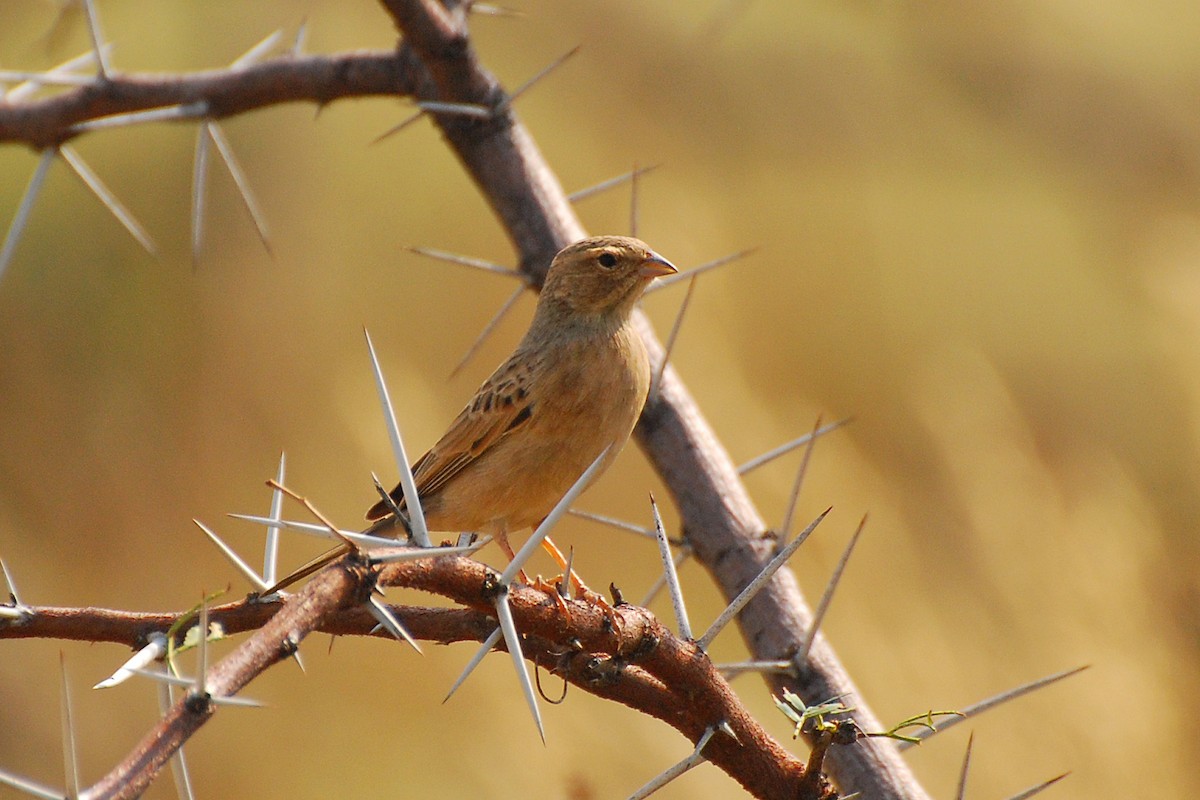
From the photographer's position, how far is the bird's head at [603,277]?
4699 mm

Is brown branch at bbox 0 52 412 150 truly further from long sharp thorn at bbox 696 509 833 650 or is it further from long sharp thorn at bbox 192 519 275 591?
long sharp thorn at bbox 696 509 833 650

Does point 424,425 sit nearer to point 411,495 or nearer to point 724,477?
point 724,477

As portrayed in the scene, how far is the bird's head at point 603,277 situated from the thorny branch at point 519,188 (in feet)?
0.44

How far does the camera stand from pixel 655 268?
15.9ft

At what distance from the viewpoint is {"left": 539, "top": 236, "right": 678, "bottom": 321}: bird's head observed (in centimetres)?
470

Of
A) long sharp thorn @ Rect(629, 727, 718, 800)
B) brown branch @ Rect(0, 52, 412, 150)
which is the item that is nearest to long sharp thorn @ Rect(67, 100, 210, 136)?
brown branch @ Rect(0, 52, 412, 150)

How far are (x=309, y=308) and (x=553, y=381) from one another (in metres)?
4.51

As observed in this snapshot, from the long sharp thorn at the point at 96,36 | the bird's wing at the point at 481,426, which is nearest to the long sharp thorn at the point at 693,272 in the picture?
the bird's wing at the point at 481,426

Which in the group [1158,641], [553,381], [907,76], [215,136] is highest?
[215,136]

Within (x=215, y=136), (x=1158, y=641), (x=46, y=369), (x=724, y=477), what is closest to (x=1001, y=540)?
(x=1158, y=641)

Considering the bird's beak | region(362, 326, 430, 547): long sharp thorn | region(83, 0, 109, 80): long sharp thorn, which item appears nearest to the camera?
region(362, 326, 430, 547): long sharp thorn

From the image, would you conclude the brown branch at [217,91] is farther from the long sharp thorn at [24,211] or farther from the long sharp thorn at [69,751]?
the long sharp thorn at [69,751]

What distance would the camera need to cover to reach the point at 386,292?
866 centimetres

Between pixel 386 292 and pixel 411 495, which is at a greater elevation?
pixel 386 292
